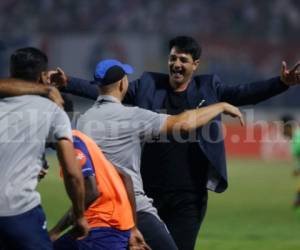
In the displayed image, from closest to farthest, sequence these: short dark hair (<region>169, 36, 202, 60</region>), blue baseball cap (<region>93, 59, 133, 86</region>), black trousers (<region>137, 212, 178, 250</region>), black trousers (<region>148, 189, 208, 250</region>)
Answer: blue baseball cap (<region>93, 59, 133, 86</region>), black trousers (<region>137, 212, 178, 250</region>), black trousers (<region>148, 189, 208, 250</region>), short dark hair (<region>169, 36, 202, 60</region>)

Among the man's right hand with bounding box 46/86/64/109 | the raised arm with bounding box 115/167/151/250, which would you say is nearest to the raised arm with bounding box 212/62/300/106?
the raised arm with bounding box 115/167/151/250

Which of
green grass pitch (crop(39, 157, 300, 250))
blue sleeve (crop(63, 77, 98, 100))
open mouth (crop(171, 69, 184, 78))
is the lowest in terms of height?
green grass pitch (crop(39, 157, 300, 250))

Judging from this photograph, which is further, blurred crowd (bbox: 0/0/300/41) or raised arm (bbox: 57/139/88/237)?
blurred crowd (bbox: 0/0/300/41)

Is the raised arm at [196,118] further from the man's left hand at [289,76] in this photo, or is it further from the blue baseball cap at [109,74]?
the man's left hand at [289,76]

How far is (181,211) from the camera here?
796cm

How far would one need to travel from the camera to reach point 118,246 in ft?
21.1

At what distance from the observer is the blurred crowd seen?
1291 inches

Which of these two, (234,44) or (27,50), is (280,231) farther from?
(234,44)

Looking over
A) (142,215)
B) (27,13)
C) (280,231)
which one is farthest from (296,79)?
(27,13)

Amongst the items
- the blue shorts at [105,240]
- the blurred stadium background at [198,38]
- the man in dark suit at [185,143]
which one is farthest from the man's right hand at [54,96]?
the blurred stadium background at [198,38]

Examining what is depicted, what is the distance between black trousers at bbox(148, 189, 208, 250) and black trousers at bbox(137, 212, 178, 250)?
3.11 ft

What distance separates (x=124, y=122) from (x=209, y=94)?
1743 millimetres

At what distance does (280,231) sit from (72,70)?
17.2 meters

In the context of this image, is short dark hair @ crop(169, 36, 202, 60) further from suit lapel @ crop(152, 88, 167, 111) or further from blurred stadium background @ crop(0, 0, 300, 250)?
blurred stadium background @ crop(0, 0, 300, 250)
